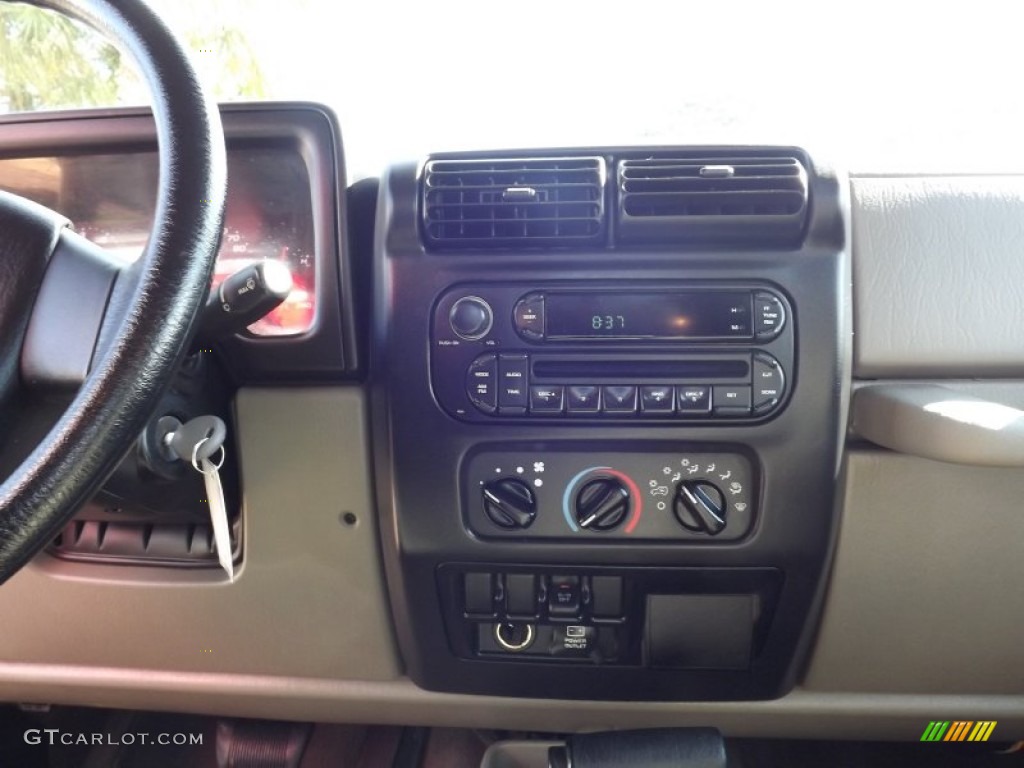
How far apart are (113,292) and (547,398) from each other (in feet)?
1.50

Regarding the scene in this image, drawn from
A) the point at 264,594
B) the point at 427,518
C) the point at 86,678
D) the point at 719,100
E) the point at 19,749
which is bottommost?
the point at 19,749

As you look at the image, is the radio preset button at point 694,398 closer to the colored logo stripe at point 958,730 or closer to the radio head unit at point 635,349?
the radio head unit at point 635,349

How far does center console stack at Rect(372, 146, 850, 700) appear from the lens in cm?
92

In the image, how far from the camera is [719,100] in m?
1.14

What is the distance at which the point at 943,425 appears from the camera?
2.85 ft

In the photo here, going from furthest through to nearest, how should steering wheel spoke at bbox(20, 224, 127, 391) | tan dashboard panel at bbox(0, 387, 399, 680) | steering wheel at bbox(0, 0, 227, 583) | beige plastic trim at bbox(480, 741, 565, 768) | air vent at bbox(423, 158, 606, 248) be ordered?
beige plastic trim at bbox(480, 741, 565, 768)
tan dashboard panel at bbox(0, 387, 399, 680)
air vent at bbox(423, 158, 606, 248)
steering wheel spoke at bbox(20, 224, 127, 391)
steering wheel at bbox(0, 0, 227, 583)

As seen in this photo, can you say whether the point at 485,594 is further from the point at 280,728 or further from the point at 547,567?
the point at 280,728

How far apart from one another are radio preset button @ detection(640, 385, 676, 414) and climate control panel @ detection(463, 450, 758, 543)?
0.20ft

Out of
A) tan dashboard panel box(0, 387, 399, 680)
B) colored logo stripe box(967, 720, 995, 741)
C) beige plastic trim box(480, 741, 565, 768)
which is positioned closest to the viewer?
tan dashboard panel box(0, 387, 399, 680)

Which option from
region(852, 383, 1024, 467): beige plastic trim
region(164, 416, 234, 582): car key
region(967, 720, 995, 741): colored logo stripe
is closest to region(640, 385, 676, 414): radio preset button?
region(852, 383, 1024, 467): beige plastic trim

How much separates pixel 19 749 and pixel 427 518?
1.03 m

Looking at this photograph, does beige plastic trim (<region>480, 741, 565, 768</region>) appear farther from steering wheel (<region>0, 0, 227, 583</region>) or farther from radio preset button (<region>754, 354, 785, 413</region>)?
steering wheel (<region>0, 0, 227, 583</region>)

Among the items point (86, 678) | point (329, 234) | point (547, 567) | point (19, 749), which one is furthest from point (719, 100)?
point (19, 749)

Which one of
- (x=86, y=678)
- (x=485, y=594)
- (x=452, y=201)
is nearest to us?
(x=452, y=201)
